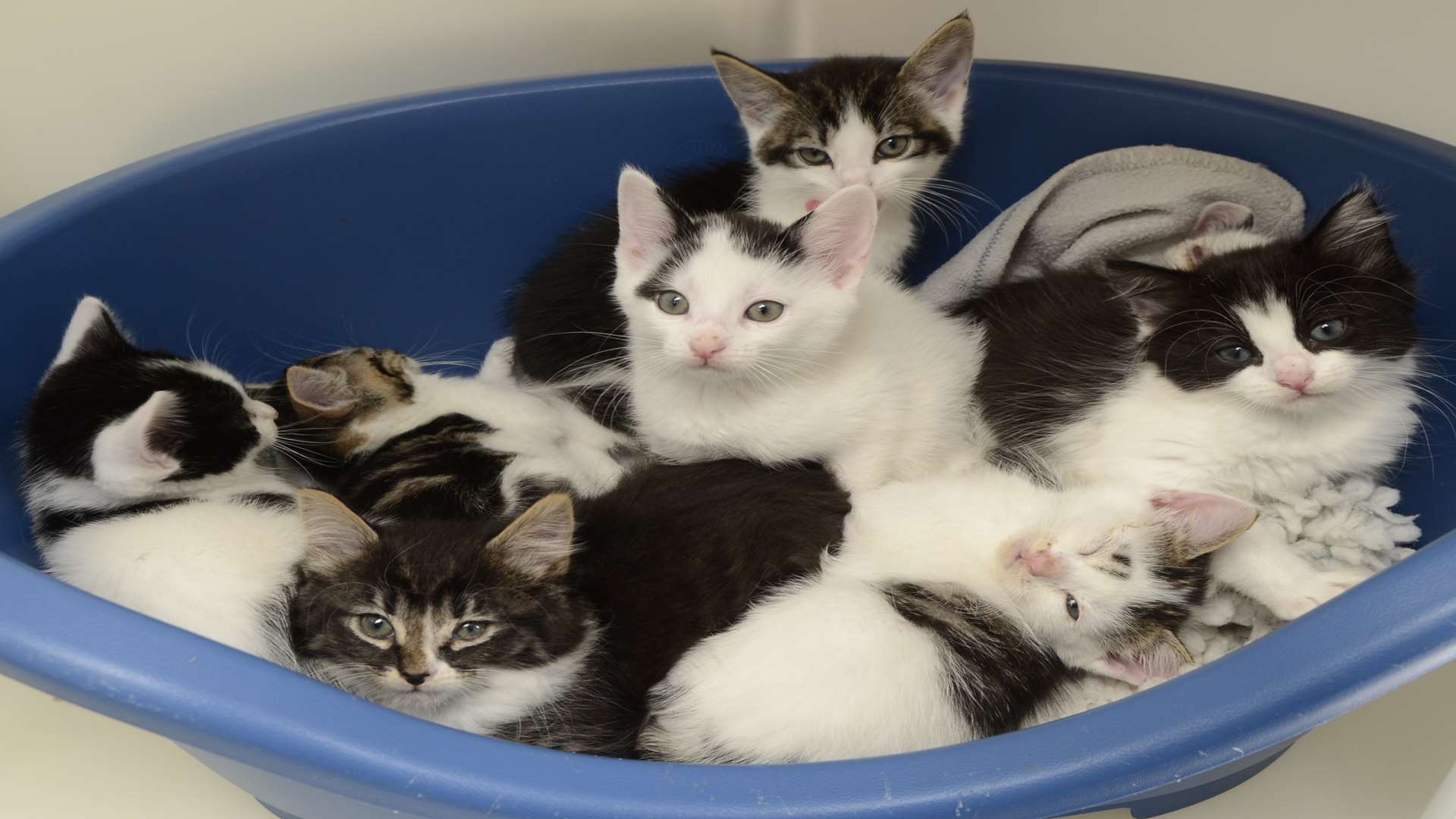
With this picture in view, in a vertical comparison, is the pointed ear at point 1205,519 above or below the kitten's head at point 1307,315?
below

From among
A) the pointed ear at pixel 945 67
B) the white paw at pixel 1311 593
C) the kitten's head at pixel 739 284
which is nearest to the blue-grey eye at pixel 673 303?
the kitten's head at pixel 739 284

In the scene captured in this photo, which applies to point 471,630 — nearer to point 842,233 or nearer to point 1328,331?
point 842,233

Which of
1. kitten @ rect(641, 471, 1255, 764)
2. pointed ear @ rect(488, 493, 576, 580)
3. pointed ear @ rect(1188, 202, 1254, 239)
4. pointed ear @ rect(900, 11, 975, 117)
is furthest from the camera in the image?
pointed ear @ rect(1188, 202, 1254, 239)

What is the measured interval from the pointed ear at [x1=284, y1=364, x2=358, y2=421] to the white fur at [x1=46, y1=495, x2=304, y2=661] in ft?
0.94

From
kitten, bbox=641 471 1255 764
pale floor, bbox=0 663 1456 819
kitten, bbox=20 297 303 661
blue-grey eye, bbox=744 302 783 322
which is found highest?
blue-grey eye, bbox=744 302 783 322

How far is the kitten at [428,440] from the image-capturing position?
170cm

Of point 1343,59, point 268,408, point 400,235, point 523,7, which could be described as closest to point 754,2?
point 523,7

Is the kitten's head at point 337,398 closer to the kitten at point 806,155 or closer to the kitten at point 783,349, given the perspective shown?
the kitten at point 806,155

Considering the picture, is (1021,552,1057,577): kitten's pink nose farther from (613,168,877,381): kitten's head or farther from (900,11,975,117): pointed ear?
(900,11,975,117): pointed ear

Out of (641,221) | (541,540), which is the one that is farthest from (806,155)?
(541,540)

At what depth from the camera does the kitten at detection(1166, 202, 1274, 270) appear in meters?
1.78

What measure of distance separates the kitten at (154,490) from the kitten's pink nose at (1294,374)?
146 centimetres

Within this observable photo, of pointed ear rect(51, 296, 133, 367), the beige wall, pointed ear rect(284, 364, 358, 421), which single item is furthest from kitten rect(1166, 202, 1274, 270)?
pointed ear rect(51, 296, 133, 367)

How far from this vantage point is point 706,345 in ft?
4.69
